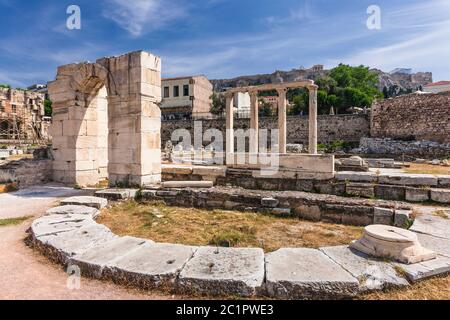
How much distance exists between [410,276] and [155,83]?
754 cm

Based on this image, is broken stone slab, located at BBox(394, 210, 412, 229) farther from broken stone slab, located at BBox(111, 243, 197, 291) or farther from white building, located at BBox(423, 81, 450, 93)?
Answer: white building, located at BBox(423, 81, 450, 93)

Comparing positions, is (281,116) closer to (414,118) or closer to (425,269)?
(425,269)

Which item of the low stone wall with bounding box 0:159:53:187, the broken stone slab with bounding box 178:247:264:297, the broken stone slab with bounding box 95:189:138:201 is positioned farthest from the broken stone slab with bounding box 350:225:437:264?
the low stone wall with bounding box 0:159:53:187

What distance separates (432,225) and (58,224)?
6184mm

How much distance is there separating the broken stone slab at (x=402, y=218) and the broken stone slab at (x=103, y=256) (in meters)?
4.52

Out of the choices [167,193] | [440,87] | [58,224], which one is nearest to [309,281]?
[58,224]

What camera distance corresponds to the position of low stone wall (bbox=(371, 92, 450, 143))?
971 inches

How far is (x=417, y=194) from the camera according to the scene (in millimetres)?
6223

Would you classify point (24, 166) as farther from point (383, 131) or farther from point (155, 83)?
point (383, 131)

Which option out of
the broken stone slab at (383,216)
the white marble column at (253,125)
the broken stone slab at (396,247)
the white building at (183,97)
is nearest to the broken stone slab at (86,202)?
the broken stone slab at (396,247)

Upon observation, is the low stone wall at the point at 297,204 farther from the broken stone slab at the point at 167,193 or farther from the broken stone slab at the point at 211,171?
the broken stone slab at the point at 211,171
